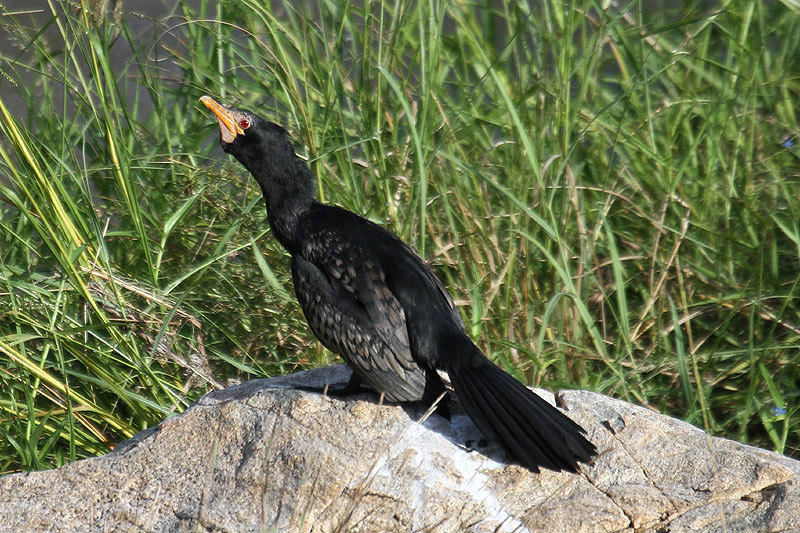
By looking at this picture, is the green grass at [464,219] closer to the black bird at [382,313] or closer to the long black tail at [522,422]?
the black bird at [382,313]

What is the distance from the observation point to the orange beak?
3.78m

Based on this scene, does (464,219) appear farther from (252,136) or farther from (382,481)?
(382,481)

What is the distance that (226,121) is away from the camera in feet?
12.4

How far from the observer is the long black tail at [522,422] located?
284 cm

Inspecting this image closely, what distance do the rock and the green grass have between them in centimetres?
62

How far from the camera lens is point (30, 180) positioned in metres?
3.72

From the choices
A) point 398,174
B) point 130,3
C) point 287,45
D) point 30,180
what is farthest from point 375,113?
point 130,3

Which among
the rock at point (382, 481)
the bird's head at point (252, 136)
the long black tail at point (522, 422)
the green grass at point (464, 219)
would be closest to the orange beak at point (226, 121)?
the bird's head at point (252, 136)

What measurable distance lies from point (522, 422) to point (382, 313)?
68cm

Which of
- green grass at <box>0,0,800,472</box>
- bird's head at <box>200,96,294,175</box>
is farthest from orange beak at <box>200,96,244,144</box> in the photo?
green grass at <box>0,0,800,472</box>

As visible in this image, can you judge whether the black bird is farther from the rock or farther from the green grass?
the green grass

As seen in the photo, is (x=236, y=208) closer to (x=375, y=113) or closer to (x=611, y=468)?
(x=375, y=113)

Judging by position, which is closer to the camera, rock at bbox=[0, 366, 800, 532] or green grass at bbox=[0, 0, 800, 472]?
rock at bbox=[0, 366, 800, 532]

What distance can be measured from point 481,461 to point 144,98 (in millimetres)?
4426
